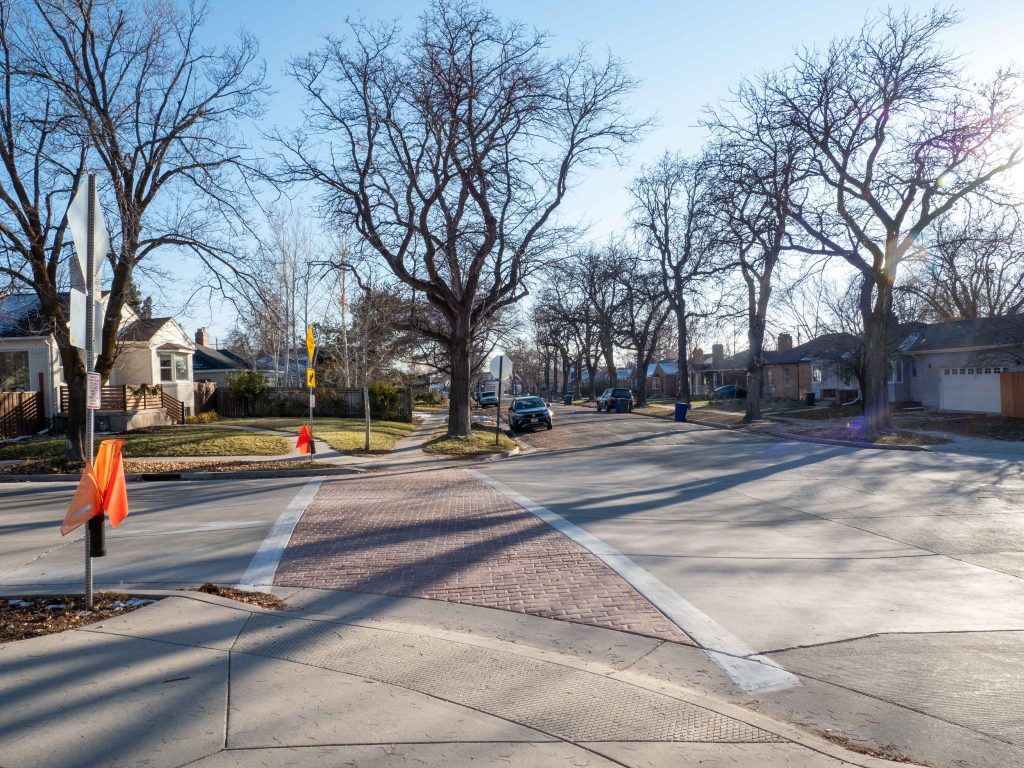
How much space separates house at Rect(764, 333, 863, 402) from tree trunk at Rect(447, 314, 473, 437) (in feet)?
72.9

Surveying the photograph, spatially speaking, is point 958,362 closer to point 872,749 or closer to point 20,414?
point 872,749

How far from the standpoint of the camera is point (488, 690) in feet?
15.1

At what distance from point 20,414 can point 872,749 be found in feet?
103

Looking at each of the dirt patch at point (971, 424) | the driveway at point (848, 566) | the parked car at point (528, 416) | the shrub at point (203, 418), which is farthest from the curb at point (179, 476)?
the dirt patch at point (971, 424)

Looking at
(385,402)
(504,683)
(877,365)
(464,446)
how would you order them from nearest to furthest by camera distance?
(504,683)
(464,446)
(877,365)
(385,402)

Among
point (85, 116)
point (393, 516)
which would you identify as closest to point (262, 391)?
point (85, 116)

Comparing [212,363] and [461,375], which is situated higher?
[212,363]

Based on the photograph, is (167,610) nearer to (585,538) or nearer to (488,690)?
(488,690)

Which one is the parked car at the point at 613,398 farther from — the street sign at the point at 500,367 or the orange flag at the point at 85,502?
the orange flag at the point at 85,502

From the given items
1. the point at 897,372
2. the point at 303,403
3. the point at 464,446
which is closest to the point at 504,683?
the point at 464,446

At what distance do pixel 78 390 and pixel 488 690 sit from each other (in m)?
18.0

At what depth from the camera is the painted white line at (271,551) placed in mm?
7562

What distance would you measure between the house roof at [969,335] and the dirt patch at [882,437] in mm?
8521

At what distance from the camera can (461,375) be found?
26688 millimetres
